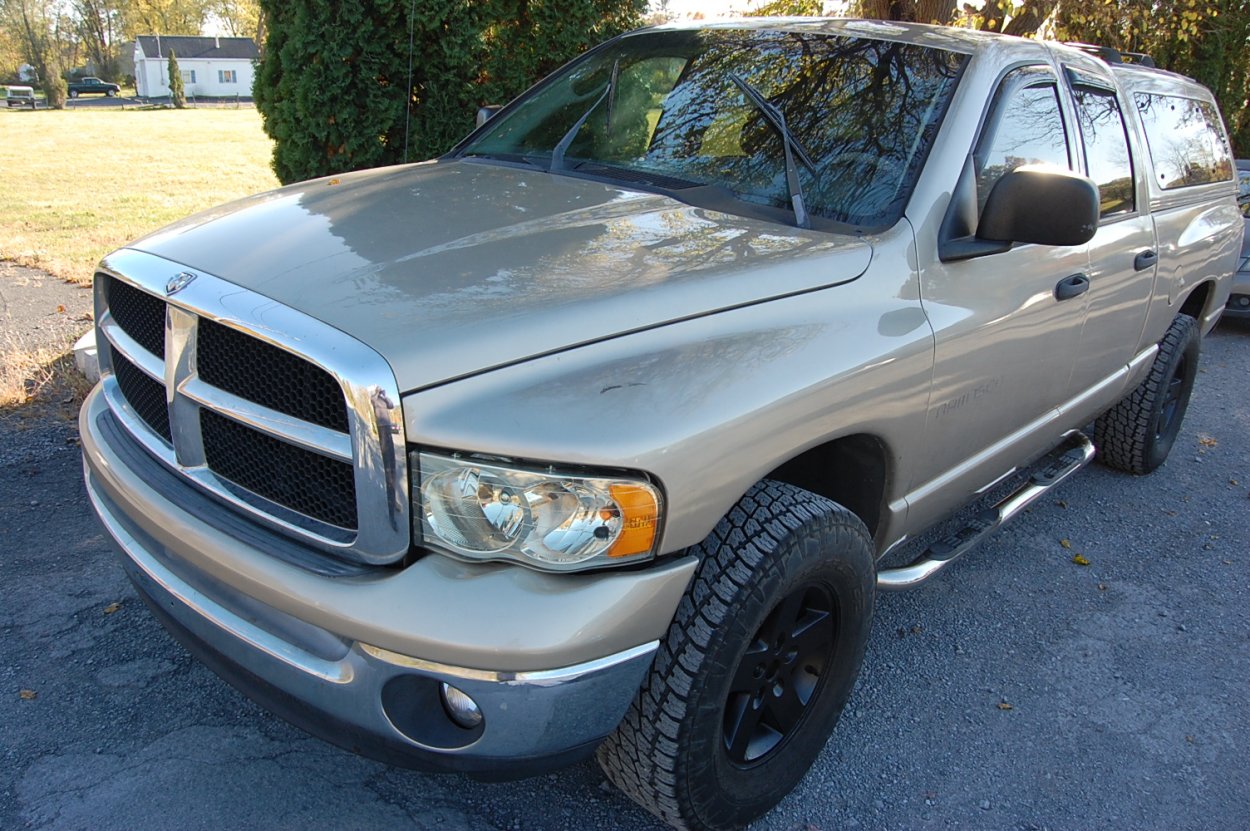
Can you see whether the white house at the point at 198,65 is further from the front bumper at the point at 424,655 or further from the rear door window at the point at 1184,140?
the front bumper at the point at 424,655

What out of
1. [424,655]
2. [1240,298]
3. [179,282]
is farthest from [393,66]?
[1240,298]

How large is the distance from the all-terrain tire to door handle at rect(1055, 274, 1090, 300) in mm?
1538

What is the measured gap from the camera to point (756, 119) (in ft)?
9.46

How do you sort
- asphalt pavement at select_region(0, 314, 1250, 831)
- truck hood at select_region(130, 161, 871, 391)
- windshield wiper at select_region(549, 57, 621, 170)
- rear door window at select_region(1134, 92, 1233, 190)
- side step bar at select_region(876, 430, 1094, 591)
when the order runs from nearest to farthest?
1. truck hood at select_region(130, 161, 871, 391)
2. asphalt pavement at select_region(0, 314, 1250, 831)
3. side step bar at select_region(876, 430, 1094, 591)
4. windshield wiper at select_region(549, 57, 621, 170)
5. rear door window at select_region(1134, 92, 1233, 190)

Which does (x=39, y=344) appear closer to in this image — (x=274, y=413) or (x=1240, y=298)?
(x=274, y=413)

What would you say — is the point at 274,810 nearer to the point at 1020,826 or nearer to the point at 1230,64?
the point at 1020,826

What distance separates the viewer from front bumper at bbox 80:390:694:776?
171cm

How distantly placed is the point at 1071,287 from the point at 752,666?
1780mm


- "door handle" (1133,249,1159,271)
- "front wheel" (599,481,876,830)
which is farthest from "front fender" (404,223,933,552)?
"door handle" (1133,249,1159,271)

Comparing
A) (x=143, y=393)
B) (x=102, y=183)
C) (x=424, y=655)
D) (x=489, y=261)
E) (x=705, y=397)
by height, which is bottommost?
(x=102, y=183)

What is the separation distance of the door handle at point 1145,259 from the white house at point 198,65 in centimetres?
7732

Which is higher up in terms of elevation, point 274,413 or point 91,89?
point 274,413

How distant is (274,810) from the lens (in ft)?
7.54

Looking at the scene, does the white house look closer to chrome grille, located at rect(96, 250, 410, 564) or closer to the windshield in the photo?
the windshield
